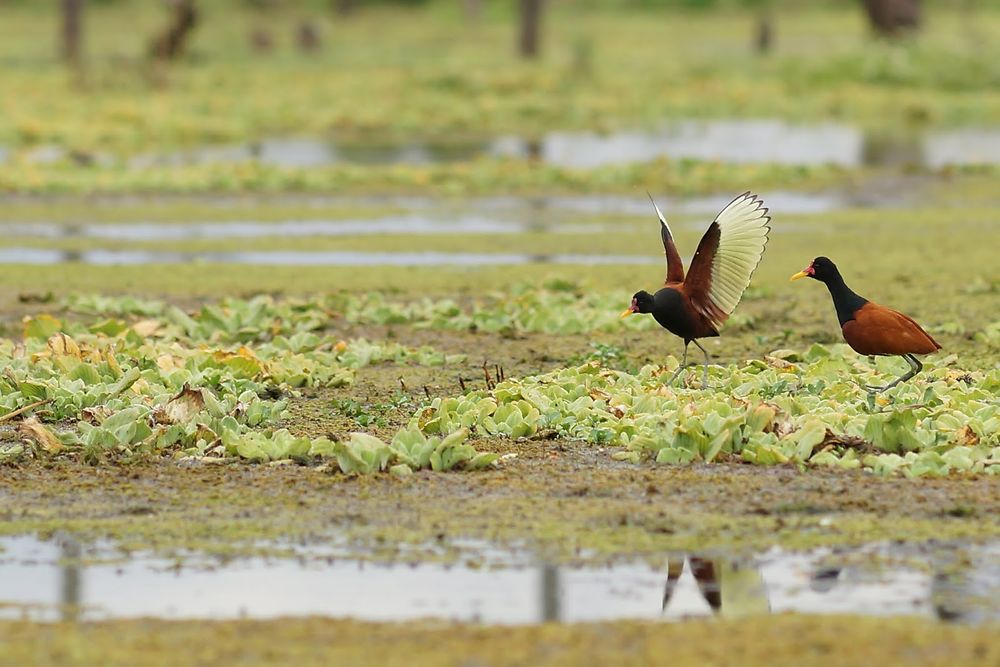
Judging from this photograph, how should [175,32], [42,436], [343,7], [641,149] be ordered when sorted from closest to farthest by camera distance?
[42,436]
[641,149]
[175,32]
[343,7]

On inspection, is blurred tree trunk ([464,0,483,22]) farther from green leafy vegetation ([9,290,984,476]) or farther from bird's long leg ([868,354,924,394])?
bird's long leg ([868,354,924,394])

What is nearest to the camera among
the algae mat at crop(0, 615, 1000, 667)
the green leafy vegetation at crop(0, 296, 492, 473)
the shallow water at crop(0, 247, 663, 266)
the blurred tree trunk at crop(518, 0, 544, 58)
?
the algae mat at crop(0, 615, 1000, 667)

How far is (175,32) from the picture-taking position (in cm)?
4381

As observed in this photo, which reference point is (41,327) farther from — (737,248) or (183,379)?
(737,248)

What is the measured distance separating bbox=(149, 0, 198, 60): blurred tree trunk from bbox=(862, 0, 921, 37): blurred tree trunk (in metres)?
16.5

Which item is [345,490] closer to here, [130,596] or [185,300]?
[130,596]

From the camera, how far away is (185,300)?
15766 mm

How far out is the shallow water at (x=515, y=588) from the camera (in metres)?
6.83

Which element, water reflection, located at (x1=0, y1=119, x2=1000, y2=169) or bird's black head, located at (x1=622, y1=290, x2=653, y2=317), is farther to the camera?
water reflection, located at (x1=0, y1=119, x2=1000, y2=169)

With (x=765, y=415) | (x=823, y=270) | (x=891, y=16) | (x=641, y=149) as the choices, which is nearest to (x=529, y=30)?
(x=891, y=16)

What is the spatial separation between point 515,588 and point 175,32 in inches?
1510

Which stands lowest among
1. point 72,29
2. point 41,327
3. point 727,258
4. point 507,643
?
point 41,327

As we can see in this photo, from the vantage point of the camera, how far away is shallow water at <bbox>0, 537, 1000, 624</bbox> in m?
6.83

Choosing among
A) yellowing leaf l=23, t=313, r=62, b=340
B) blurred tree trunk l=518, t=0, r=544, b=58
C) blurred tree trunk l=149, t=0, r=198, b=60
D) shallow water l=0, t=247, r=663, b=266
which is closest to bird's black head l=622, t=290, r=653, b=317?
yellowing leaf l=23, t=313, r=62, b=340
